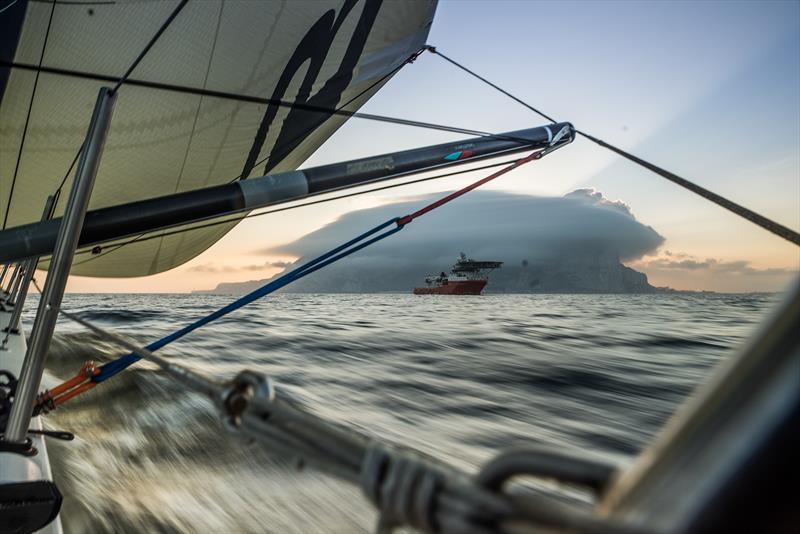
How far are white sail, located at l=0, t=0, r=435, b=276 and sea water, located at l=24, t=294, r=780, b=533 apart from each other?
7.41ft

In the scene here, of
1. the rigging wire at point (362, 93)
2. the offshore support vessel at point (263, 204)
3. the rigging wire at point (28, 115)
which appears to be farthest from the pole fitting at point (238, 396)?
the rigging wire at point (362, 93)

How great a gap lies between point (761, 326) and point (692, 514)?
0.44 ft

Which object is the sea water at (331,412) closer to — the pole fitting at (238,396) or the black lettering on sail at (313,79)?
the pole fitting at (238,396)

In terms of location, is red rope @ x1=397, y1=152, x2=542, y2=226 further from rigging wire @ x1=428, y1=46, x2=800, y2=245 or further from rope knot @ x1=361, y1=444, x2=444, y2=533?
rope knot @ x1=361, y1=444, x2=444, y2=533

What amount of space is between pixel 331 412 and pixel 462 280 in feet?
198

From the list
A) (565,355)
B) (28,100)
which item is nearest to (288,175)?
(28,100)

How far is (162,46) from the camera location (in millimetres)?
2545

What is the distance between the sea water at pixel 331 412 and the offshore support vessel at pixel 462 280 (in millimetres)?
50420

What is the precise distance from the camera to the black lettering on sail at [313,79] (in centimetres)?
309

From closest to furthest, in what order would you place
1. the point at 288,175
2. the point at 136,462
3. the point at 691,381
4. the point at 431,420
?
the point at 288,175, the point at 136,462, the point at 431,420, the point at 691,381

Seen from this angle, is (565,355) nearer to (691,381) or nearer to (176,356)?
(691,381)

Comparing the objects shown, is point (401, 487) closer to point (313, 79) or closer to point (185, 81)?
point (185, 81)

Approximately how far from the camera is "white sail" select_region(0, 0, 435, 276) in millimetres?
2439

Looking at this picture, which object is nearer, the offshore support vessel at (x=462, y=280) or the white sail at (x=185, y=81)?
the white sail at (x=185, y=81)
